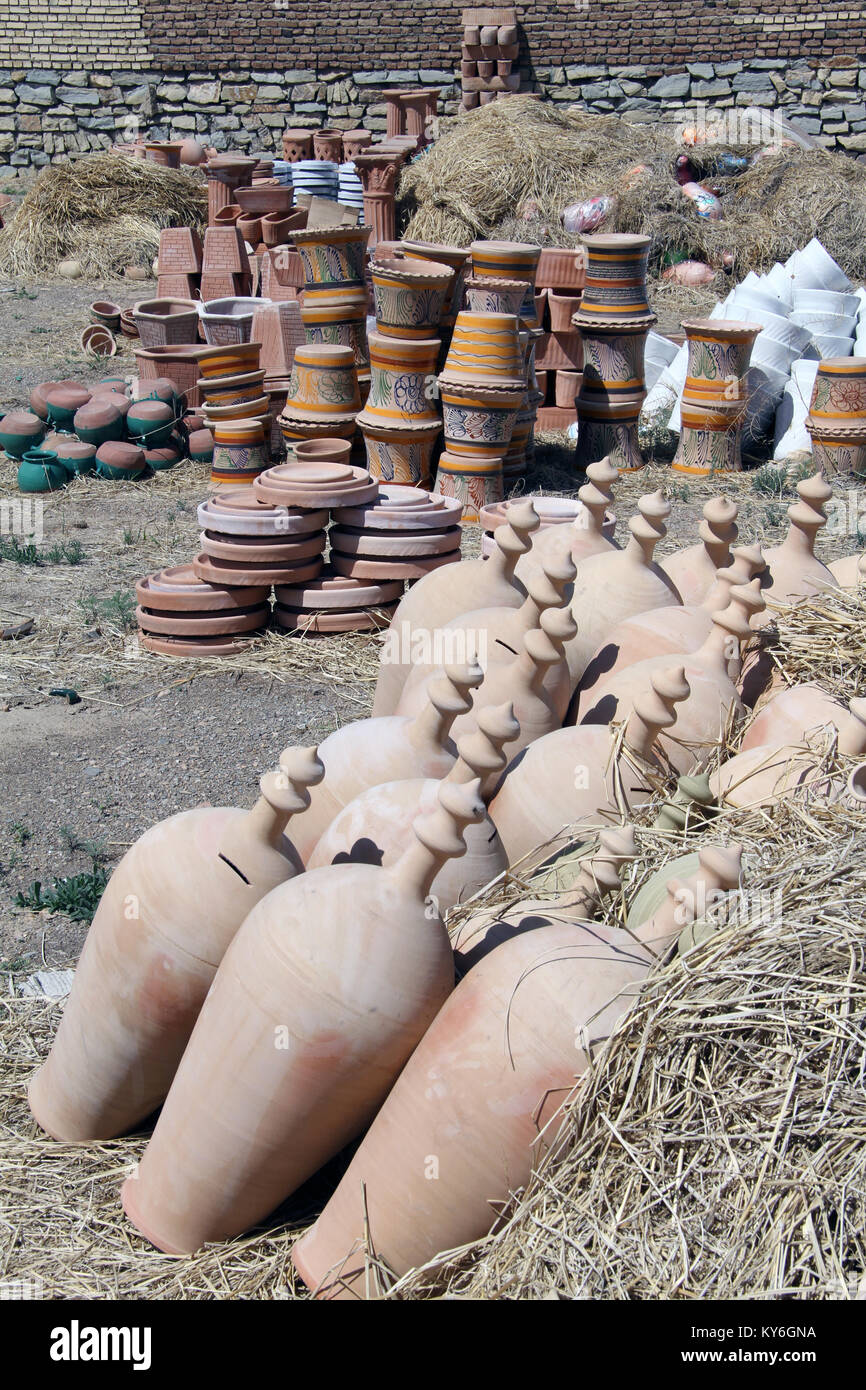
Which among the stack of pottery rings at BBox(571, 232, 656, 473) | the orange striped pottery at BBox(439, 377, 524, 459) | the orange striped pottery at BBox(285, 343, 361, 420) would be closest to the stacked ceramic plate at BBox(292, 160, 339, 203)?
the stack of pottery rings at BBox(571, 232, 656, 473)

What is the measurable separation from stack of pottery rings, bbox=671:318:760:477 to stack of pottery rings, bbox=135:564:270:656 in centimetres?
360

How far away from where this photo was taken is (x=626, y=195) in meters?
11.4

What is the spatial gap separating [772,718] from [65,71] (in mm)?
16001

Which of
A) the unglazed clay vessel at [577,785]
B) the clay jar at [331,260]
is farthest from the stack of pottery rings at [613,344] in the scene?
the unglazed clay vessel at [577,785]

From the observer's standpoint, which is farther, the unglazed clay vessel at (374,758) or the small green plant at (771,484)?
the small green plant at (771,484)

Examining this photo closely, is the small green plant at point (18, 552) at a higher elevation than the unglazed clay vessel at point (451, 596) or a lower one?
lower

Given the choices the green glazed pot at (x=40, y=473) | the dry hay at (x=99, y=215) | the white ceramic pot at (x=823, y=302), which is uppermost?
the dry hay at (x=99, y=215)

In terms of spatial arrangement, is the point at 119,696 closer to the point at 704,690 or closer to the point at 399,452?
the point at 399,452

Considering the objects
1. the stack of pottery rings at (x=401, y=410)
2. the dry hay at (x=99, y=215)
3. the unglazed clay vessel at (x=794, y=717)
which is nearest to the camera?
the unglazed clay vessel at (x=794, y=717)

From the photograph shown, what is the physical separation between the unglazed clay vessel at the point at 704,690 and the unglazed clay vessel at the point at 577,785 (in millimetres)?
168

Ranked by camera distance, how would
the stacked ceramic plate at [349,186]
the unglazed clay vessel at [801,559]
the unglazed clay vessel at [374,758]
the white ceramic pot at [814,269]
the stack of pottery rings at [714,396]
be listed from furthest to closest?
the stacked ceramic plate at [349,186] < the white ceramic pot at [814,269] < the stack of pottery rings at [714,396] < the unglazed clay vessel at [801,559] < the unglazed clay vessel at [374,758]

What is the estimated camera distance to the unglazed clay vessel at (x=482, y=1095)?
70.6 inches

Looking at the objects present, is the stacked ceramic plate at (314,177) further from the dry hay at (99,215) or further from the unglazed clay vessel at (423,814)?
the unglazed clay vessel at (423,814)

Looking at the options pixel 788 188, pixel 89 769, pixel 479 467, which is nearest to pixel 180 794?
pixel 89 769
